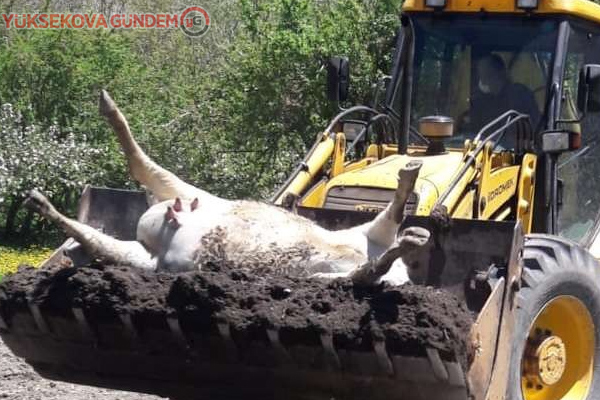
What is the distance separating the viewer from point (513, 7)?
24.9 ft

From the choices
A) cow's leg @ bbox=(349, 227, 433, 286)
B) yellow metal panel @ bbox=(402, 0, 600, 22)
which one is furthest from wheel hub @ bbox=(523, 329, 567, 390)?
yellow metal panel @ bbox=(402, 0, 600, 22)

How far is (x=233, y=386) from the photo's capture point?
5762 millimetres

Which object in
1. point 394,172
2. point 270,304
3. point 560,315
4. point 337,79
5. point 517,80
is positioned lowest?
point 560,315

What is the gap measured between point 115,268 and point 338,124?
8.00 ft

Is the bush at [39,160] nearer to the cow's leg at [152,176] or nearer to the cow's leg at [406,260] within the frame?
the cow's leg at [152,176]

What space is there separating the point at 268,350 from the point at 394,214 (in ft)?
3.34

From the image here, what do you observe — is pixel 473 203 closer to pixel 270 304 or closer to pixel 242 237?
pixel 242 237

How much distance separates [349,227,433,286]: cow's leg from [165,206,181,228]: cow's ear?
3.52 ft

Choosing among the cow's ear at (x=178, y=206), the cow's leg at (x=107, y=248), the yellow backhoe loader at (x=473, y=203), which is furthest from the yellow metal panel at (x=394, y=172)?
the cow's leg at (x=107, y=248)

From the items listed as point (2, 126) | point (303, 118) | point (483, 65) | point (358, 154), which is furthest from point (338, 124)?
point (2, 126)

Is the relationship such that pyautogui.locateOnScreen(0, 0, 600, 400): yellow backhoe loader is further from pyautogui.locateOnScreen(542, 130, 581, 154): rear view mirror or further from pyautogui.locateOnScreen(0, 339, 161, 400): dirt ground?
pyautogui.locateOnScreen(0, 339, 161, 400): dirt ground

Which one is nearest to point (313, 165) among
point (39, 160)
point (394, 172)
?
point (394, 172)

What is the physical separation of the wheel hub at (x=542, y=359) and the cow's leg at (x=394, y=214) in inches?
37.0

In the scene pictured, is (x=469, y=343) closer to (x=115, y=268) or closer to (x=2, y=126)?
(x=115, y=268)
